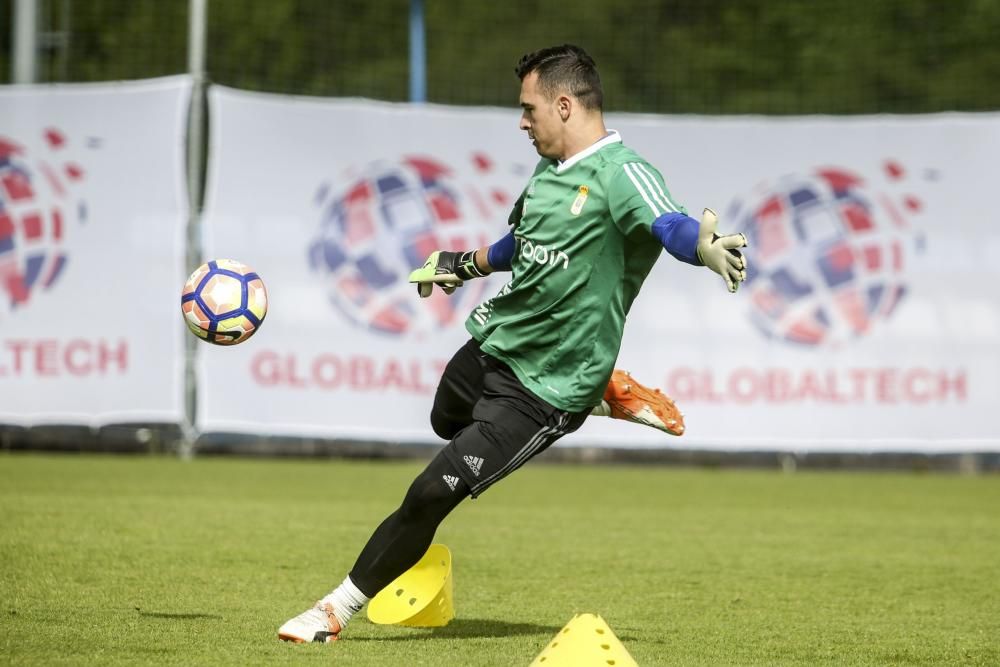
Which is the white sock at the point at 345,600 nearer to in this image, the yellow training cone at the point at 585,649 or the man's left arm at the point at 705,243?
the yellow training cone at the point at 585,649

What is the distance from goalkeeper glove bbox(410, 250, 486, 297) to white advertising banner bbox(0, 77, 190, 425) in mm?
8267

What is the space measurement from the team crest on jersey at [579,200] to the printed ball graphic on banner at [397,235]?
878cm

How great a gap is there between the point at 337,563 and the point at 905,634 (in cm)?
289

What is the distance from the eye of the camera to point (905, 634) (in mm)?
6129

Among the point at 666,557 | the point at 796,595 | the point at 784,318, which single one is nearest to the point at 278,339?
the point at 784,318

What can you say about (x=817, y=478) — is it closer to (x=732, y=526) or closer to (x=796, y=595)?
(x=732, y=526)

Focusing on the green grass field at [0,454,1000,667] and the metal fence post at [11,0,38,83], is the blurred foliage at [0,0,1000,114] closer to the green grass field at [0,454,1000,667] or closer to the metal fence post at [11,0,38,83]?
the metal fence post at [11,0,38,83]

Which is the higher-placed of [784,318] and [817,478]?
[784,318]

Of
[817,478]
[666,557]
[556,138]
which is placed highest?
[556,138]

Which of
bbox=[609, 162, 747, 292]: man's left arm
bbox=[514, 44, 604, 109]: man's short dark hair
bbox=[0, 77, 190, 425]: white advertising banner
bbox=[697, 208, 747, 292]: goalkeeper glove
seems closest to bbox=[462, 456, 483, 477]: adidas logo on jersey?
bbox=[609, 162, 747, 292]: man's left arm

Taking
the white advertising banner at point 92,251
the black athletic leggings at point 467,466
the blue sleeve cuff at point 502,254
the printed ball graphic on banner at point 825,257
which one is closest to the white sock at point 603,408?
the black athletic leggings at point 467,466

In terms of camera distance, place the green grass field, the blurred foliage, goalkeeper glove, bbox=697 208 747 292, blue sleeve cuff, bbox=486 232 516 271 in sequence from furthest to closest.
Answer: the blurred foliage
blue sleeve cuff, bbox=486 232 516 271
the green grass field
goalkeeper glove, bbox=697 208 747 292

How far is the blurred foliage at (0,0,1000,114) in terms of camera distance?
71.4ft

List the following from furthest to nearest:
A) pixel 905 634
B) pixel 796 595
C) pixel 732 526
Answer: pixel 732 526
pixel 796 595
pixel 905 634
